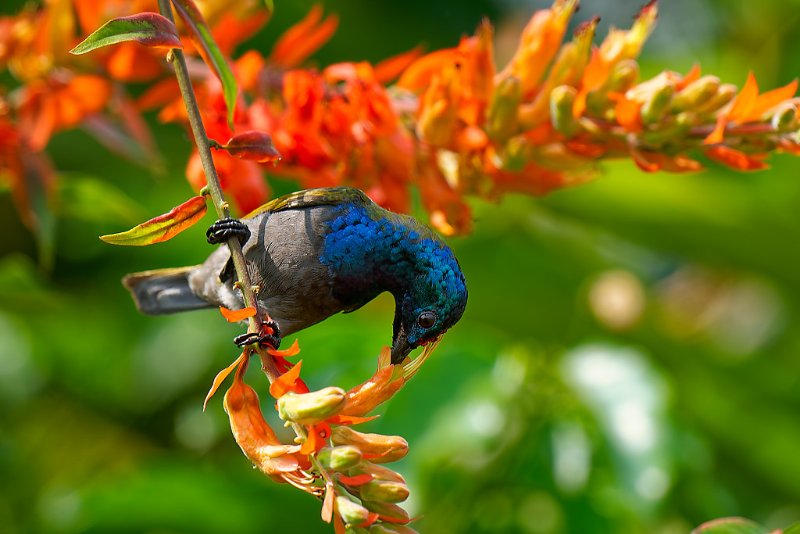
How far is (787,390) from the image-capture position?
3291mm

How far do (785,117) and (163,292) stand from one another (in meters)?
1.11

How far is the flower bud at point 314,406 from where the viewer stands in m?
1.08

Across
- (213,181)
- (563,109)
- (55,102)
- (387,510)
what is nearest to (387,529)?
(387,510)

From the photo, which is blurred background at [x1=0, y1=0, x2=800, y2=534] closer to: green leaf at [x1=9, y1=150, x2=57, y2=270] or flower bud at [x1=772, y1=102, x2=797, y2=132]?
green leaf at [x1=9, y1=150, x2=57, y2=270]

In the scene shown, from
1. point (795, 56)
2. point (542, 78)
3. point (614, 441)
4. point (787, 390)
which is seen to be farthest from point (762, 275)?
point (542, 78)

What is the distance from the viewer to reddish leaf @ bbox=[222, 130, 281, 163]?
131cm

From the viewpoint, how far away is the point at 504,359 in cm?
259

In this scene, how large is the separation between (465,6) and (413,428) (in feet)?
8.38

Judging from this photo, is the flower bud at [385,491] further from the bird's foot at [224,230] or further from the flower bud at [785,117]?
the flower bud at [785,117]

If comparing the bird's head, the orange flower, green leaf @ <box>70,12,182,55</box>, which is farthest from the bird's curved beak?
the orange flower

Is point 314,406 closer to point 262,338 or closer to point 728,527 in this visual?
point 262,338

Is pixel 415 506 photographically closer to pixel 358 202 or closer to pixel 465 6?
pixel 358 202

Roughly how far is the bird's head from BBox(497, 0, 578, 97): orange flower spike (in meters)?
0.31

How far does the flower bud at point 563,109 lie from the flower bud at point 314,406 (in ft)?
2.17
